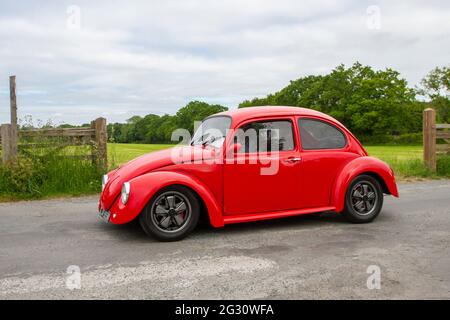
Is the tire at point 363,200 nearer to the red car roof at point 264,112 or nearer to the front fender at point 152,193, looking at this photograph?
the red car roof at point 264,112

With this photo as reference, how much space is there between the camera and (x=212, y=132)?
6734 millimetres

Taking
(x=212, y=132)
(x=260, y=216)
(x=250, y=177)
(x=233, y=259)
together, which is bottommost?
(x=233, y=259)

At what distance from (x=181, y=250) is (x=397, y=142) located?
70647mm

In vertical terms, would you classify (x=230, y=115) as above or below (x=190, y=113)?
below

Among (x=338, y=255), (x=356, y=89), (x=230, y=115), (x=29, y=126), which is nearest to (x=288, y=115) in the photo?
(x=230, y=115)

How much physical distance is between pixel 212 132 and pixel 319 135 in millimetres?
1598

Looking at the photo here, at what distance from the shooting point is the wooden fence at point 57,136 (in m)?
10.3

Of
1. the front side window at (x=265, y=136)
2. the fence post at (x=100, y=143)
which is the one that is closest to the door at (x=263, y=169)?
the front side window at (x=265, y=136)

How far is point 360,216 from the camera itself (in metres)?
6.85

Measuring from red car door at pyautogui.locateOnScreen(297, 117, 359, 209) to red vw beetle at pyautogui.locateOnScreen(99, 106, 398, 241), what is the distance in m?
0.01

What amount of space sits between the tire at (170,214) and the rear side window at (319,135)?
6.29 feet

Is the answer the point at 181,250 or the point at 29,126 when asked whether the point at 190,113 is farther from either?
the point at 181,250

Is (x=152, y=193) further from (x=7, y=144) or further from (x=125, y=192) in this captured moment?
(x=7, y=144)

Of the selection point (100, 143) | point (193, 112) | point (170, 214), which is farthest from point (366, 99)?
point (170, 214)
